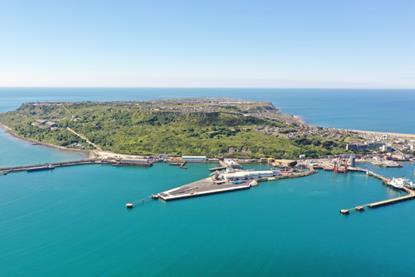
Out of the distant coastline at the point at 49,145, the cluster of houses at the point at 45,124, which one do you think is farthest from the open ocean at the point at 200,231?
the cluster of houses at the point at 45,124

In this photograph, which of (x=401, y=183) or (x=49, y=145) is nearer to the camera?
(x=401, y=183)

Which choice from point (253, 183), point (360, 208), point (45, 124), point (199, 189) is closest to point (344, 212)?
point (360, 208)

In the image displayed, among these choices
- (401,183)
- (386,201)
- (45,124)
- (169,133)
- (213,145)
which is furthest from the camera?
(45,124)

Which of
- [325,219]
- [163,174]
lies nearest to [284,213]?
[325,219]

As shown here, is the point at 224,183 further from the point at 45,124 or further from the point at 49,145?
the point at 45,124

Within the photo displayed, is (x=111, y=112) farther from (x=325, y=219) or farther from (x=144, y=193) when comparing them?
(x=325, y=219)
